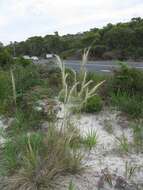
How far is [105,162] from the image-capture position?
17.7 feet

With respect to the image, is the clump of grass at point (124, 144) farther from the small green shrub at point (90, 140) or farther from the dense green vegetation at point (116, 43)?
the dense green vegetation at point (116, 43)

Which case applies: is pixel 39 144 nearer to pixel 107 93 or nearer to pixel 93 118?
pixel 93 118

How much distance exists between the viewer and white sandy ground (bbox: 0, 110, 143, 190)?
190 inches

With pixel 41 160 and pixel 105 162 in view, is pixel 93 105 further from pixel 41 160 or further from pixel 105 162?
pixel 41 160

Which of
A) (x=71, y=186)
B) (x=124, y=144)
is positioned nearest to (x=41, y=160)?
(x=71, y=186)

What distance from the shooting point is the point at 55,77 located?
9172 mm

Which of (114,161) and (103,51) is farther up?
(114,161)

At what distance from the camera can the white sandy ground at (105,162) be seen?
482cm

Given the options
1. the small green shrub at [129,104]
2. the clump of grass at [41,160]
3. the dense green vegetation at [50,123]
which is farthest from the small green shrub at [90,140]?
the small green shrub at [129,104]

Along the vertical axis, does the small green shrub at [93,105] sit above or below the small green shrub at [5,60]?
above

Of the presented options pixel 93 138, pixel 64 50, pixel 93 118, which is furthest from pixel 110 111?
pixel 64 50

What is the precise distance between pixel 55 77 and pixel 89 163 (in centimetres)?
404

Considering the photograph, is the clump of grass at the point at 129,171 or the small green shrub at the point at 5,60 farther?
the small green shrub at the point at 5,60

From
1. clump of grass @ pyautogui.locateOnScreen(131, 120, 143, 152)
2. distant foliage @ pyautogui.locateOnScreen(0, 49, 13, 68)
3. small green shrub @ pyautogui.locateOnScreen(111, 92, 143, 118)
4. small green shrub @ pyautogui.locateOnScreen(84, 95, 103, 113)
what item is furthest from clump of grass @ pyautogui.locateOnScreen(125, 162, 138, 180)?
distant foliage @ pyautogui.locateOnScreen(0, 49, 13, 68)
